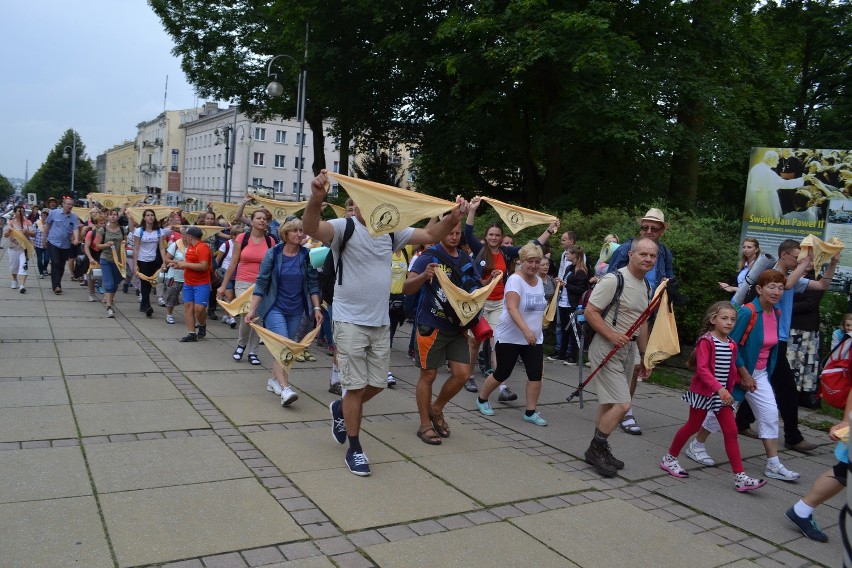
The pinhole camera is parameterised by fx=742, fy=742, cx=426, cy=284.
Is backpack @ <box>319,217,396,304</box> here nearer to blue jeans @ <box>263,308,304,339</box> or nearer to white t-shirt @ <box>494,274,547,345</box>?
blue jeans @ <box>263,308,304,339</box>

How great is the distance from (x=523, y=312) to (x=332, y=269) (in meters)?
1.83

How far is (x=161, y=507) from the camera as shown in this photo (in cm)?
443

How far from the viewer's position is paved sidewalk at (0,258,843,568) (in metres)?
4.08

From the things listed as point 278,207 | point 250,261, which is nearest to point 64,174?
point 278,207

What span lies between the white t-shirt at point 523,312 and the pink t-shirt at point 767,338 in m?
1.90

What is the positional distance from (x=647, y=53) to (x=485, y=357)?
12721mm

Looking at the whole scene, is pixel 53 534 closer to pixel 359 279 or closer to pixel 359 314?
pixel 359 314

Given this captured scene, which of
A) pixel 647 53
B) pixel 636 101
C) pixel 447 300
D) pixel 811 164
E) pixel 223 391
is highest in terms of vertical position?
pixel 647 53

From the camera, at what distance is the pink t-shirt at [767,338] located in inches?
237

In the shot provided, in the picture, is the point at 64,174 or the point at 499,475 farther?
the point at 64,174

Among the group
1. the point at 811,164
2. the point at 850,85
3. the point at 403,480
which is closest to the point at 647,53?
the point at 811,164

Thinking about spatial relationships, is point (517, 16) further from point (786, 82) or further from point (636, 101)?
point (786, 82)

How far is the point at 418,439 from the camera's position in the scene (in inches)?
248

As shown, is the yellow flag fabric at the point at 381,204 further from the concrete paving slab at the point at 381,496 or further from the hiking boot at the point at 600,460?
the hiking boot at the point at 600,460
